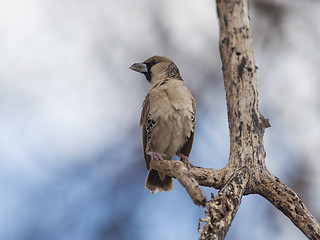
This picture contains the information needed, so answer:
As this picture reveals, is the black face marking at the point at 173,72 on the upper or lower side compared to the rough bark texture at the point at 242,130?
upper

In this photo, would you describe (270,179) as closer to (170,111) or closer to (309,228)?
(309,228)

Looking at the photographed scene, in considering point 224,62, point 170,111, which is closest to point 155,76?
point 170,111

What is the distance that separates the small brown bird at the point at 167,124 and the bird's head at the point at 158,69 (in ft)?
0.85

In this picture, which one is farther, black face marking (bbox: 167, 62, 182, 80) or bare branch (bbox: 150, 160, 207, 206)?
black face marking (bbox: 167, 62, 182, 80)

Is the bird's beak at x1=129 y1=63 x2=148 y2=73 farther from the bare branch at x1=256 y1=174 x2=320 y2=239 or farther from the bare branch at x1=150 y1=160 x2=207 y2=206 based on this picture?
the bare branch at x1=256 y1=174 x2=320 y2=239

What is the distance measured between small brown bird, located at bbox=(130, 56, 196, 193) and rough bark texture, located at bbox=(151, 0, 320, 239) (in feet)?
3.55

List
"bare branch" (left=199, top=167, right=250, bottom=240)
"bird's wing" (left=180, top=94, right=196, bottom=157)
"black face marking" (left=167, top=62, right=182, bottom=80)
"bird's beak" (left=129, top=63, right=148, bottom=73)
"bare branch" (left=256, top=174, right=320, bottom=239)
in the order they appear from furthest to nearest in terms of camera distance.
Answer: "bird's beak" (left=129, top=63, right=148, bottom=73)
"black face marking" (left=167, top=62, right=182, bottom=80)
"bird's wing" (left=180, top=94, right=196, bottom=157)
"bare branch" (left=256, top=174, right=320, bottom=239)
"bare branch" (left=199, top=167, right=250, bottom=240)

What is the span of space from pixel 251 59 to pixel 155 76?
6.20 feet

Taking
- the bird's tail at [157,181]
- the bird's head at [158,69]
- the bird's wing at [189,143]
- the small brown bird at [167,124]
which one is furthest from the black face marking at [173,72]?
the bird's tail at [157,181]

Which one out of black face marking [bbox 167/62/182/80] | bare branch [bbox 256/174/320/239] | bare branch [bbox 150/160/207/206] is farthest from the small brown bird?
bare branch [bbox 256/174/320/239]

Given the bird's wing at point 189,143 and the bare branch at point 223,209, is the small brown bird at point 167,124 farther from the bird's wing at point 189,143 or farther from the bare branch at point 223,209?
the bare branch at point 223,209

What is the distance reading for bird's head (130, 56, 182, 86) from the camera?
4.76 meters

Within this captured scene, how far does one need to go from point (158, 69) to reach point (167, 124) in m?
0.91

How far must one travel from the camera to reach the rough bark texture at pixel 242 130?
299 centimetres
